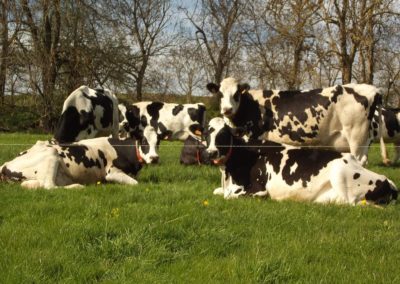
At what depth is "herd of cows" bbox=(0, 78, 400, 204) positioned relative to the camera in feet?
23.4

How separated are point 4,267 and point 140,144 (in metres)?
5.38

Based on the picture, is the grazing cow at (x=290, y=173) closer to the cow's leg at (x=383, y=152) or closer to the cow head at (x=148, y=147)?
the cow head at (x=148, y=147)

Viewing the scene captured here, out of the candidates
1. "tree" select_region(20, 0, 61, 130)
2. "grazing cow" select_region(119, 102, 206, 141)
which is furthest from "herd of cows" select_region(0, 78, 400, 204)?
"tree" select_region(20, 0, 61, 130)

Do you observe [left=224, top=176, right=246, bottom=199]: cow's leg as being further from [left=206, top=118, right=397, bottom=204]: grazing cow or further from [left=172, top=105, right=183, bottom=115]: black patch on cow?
[left=172, top=105, right=183, bottom=115]: black patch on cow

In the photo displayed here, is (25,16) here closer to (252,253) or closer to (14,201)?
(14,201)

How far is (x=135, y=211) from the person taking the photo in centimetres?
591

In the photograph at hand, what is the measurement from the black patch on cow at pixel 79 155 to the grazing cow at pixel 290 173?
227 cm

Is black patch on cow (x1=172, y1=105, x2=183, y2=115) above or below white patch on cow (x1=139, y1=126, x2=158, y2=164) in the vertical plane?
above

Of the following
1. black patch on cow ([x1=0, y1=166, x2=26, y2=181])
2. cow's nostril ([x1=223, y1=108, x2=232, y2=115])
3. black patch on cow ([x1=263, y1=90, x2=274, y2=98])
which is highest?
black patch on cow ([x1=263, y1=90, x2=274, y2=98])

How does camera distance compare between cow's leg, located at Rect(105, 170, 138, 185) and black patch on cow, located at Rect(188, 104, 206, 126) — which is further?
black patch on cow, located at Rect(188, 104, 206, 126)

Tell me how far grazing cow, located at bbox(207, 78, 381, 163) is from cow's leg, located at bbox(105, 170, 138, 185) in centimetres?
226

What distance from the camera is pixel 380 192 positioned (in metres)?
6.94

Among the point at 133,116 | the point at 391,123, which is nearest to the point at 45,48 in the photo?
the point at 133,116

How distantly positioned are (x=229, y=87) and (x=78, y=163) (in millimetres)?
3158
